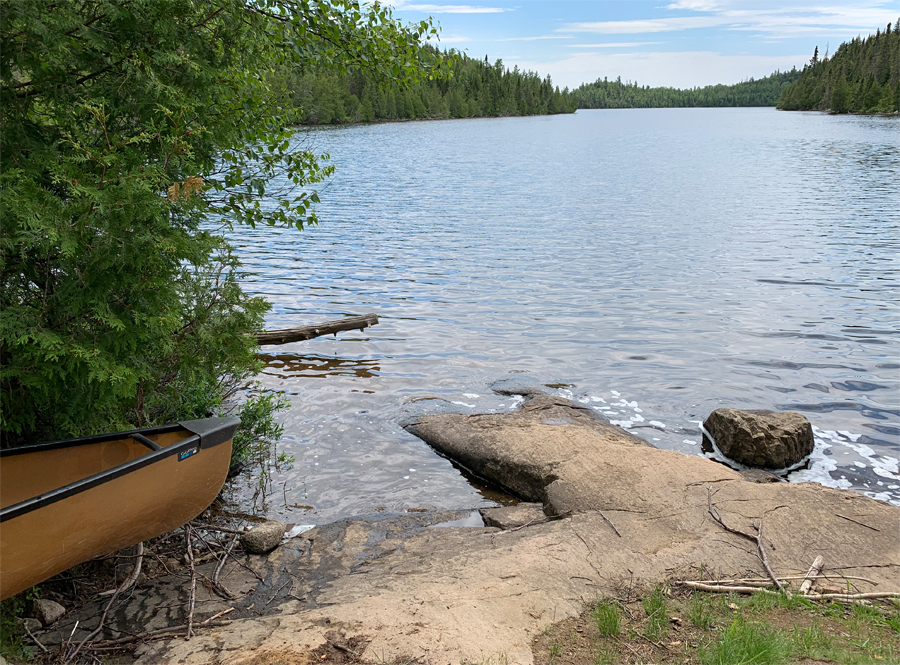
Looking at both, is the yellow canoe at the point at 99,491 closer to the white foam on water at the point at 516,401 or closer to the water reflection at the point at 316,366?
the white foam on water at the point at 516,401

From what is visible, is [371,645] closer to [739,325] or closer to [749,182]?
[739,325]

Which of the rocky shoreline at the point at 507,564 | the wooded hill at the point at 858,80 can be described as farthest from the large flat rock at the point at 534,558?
the wooded hill at the point at 858,80

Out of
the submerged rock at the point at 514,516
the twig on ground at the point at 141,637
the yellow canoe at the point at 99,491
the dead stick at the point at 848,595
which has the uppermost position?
the yellow canoe at the point at 99,491

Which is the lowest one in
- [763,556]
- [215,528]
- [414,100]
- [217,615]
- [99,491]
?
[215,528]

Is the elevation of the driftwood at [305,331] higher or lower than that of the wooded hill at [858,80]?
lower

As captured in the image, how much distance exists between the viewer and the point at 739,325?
1523 cm

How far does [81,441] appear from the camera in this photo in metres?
5.28

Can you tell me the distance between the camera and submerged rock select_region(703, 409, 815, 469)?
29.6ft

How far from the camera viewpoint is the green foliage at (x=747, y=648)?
3951 millimetres

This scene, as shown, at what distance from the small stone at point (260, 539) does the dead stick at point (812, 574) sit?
448 cm

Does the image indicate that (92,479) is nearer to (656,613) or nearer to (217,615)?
(217,615)

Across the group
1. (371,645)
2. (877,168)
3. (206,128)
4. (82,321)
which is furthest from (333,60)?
(877,168)

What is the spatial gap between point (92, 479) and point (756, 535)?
528 cm

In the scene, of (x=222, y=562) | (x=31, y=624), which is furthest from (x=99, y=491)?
(x=222, y=562)
